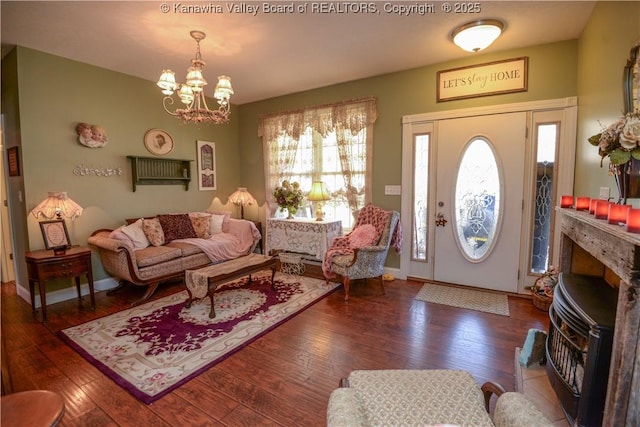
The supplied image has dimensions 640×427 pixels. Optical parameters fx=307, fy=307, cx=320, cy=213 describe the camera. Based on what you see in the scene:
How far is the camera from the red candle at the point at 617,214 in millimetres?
1263

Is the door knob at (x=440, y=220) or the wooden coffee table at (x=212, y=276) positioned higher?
the door knob at (x=440, y=220)

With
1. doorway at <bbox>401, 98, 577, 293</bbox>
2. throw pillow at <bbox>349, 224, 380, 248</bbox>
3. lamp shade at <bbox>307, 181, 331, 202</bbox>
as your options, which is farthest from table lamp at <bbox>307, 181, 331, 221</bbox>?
doorway at <bbox>401, 98, 577, 293</bbox>

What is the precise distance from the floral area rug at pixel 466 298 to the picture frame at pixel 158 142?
13.1 feet

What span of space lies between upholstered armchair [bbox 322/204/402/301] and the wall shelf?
2.60m

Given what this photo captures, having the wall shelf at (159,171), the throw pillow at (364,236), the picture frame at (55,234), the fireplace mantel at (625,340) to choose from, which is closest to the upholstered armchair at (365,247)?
the throw pillow at (364,236)

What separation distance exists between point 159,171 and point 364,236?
10.1ft

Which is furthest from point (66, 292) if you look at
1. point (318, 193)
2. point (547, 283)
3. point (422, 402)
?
point (547, 283)

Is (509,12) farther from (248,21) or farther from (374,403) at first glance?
(374,403)

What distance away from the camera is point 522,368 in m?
1.83

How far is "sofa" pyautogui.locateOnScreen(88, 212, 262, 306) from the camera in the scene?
3.49m

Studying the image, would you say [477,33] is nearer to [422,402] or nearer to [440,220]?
[440,220]

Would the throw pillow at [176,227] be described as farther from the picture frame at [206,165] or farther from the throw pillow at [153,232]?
the picture frame at [206,165]

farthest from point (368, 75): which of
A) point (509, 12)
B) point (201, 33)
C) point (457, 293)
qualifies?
point (457, 293)

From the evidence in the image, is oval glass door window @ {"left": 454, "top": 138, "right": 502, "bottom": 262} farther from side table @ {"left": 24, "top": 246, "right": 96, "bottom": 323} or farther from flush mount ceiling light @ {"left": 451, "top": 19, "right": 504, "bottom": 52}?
side table @ {"left": 24, "top": 246, "right": 96, "bottom": 323}
